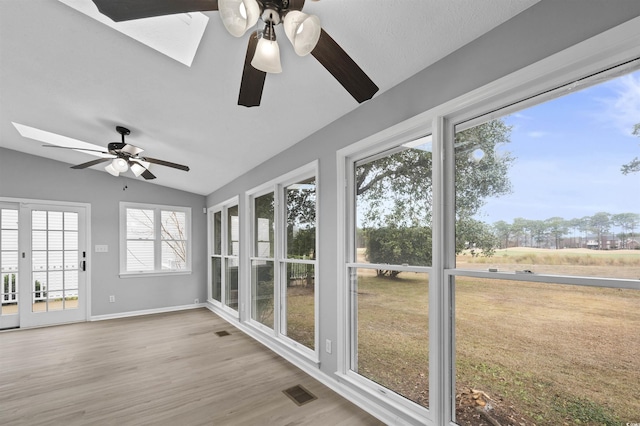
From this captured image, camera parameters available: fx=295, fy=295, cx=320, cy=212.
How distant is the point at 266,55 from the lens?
46.4 inches

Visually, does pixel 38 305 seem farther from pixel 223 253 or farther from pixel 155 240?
pixel 223 253

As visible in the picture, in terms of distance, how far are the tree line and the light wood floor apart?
172 centimetres

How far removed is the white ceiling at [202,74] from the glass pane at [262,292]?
5.28ft

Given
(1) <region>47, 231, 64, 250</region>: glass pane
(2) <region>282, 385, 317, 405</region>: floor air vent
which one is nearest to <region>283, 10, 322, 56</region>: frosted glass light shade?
(2) <region>282, 385, 317, 405</region>: floor air vent

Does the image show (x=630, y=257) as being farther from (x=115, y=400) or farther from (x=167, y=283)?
(x=167, y=283)

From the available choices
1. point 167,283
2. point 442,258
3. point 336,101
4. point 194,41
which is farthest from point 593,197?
point 167,283

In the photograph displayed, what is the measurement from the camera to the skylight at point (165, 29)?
1.83 metres

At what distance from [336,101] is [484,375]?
87.2 inches

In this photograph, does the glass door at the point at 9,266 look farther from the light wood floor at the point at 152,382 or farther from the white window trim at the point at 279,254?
the white window trim at the point at 279,254

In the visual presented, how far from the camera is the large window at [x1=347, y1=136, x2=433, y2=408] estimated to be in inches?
83.3

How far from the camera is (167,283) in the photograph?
6.10 m

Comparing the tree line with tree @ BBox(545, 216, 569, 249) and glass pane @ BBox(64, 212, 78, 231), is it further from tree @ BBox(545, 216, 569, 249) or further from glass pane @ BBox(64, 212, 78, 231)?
glass pane @ BBox(64, 212, 78, 231)

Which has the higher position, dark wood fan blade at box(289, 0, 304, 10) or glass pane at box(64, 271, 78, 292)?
dark wood fan blade at box(289, 0, 304, 10)

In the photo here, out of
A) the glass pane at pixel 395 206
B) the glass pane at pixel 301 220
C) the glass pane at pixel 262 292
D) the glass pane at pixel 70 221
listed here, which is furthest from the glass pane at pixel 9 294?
the glass pane at pixel 395 206
